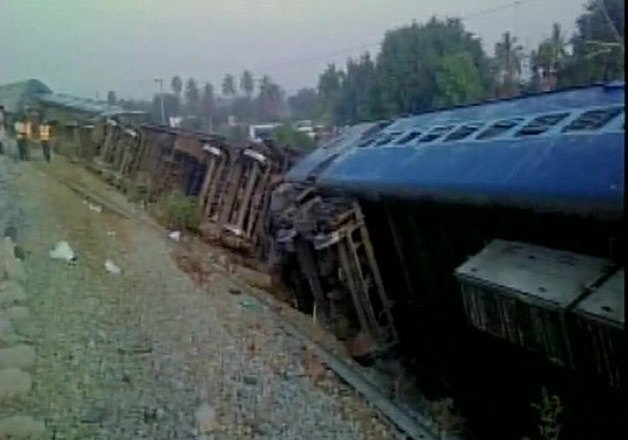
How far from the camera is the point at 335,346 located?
6090 millimetres

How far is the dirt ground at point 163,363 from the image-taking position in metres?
4.20

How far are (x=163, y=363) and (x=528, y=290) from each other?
2.75 meters

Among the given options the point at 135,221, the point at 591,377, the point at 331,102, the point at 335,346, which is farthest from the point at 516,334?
the point at 135,221

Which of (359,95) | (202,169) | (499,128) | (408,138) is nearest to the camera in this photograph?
(499,128)

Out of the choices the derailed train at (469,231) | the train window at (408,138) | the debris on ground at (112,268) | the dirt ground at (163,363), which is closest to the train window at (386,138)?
the derailed train at (469,231)

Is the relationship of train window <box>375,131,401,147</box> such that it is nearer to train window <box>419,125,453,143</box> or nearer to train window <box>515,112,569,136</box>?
train window <box>419,125,453,143</box>

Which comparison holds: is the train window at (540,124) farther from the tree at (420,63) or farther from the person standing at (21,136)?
the person standing at (21,136)

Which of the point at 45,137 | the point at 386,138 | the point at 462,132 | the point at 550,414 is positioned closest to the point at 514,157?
the point at 462,132

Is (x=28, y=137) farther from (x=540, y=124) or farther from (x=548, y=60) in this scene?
(x=540, y=124)

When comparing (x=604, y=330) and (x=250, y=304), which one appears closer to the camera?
(x=604, y=330)

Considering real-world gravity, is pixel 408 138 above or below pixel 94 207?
above

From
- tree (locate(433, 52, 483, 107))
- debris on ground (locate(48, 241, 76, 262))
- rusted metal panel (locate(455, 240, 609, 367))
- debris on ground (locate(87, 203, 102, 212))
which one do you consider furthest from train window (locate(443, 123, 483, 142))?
debris on ground (locate(87, 203, 102, 212))

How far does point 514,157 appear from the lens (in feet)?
12.7

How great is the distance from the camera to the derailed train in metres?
3.01
